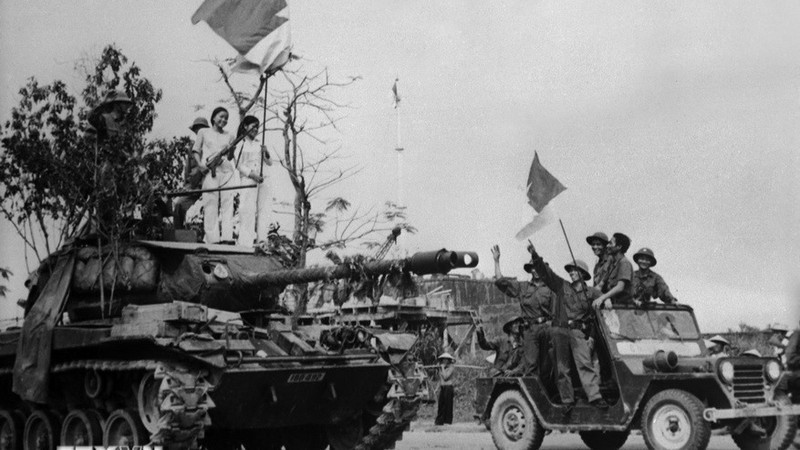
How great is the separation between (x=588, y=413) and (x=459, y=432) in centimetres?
517

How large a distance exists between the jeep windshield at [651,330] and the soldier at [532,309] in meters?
0.81

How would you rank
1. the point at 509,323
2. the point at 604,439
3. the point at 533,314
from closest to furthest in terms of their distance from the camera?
the point at 604,439
the point at 533,314
the point at 509,323

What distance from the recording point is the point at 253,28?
12.5 m

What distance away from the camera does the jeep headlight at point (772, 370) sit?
439 inches

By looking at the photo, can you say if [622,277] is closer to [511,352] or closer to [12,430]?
[511,352]

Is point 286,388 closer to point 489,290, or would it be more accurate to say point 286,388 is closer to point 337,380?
point 337,380

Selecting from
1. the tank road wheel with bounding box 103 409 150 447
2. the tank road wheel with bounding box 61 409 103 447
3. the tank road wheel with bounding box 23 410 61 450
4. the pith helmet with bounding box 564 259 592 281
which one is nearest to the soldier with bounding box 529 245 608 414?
→ the pith helmet with bounding box 564 259 592 281

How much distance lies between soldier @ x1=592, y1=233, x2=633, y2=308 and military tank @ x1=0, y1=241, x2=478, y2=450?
247 centimetres

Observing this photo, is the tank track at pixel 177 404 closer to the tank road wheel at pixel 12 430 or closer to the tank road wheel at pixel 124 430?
the tank road wheel at pixel 124 430

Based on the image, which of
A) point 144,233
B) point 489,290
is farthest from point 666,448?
point 489,290

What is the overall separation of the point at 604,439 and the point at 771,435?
208 cm

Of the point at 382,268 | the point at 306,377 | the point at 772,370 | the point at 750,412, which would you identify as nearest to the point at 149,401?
the point at 306,377

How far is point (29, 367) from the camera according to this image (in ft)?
36.2

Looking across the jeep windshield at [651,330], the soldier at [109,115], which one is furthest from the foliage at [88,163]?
the jeep windshield at [651,330]
